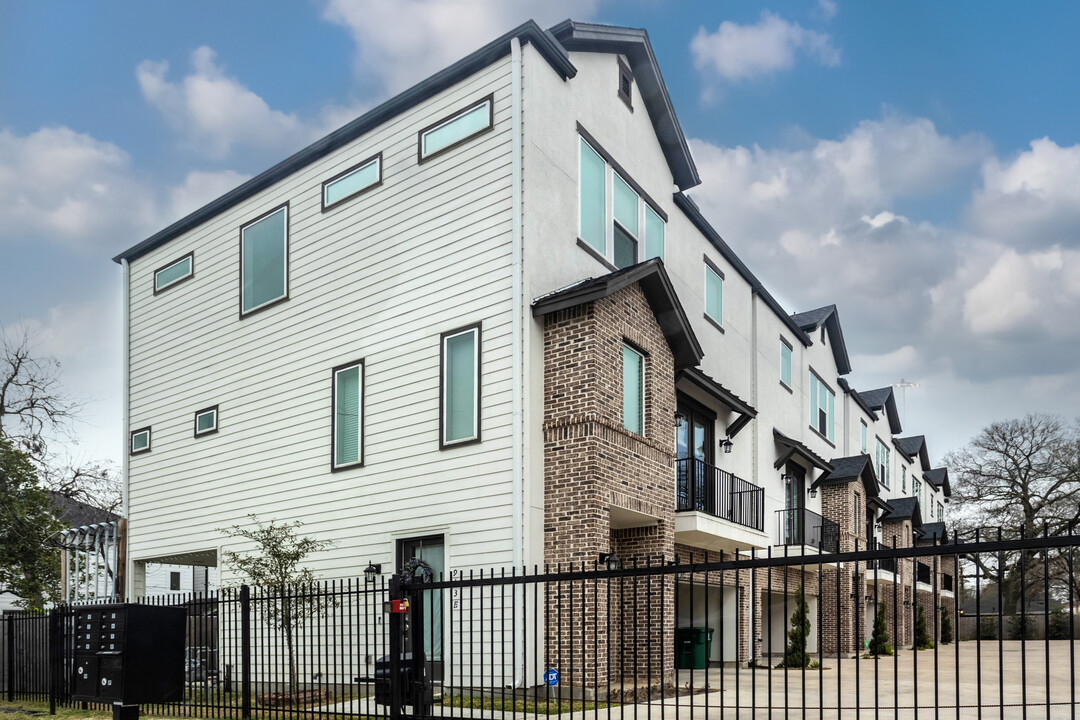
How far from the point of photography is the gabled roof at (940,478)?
52062mm

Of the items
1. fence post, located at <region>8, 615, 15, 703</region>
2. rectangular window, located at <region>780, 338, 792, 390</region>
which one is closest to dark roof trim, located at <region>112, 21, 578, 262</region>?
fence post, located at <region>8, 615, 15, 703</region>

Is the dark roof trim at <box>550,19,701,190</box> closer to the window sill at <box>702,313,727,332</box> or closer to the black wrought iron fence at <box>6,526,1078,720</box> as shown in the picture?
the window sill at <box>702,313,727,332</box>

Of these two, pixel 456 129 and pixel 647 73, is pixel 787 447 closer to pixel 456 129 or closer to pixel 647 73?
pixel 647 73

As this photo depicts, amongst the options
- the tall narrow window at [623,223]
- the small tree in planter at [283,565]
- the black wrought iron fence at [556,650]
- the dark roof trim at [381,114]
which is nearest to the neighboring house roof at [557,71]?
the dark roof trim at [381,114]

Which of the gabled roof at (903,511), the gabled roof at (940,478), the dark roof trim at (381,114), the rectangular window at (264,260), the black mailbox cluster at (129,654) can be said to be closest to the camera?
the black mailbox cluster at (129,654)

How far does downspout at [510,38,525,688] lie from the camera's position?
530 inches

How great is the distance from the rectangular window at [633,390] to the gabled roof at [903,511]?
2246 cm

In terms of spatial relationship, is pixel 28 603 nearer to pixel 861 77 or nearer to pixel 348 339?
pixel 348 339

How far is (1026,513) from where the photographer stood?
161ft

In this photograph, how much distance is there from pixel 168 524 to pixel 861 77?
69.0 feet

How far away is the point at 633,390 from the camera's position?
15289 mm

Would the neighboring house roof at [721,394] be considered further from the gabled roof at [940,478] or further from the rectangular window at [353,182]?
the gabled roof at [940,478]

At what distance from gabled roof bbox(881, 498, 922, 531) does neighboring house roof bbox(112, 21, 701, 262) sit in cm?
2058

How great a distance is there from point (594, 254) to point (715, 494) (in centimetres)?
604
